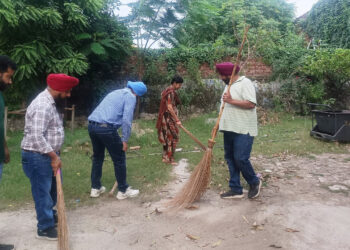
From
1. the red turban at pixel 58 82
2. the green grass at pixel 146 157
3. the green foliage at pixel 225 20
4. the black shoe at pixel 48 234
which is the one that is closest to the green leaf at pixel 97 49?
the green foliage at pixel 225 20

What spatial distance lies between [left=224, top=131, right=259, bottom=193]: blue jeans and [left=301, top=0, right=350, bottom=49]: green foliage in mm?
11331

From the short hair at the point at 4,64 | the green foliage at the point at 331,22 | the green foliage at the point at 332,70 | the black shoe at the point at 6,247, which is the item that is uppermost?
the green foliage at the point at 331,22

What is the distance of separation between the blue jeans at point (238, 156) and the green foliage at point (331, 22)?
37.2 ft

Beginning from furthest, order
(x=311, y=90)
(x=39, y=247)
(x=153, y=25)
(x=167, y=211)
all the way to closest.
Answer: (x=311, y=90), (x=153, y=25), (x=167, y=211), (x=39, y=247)

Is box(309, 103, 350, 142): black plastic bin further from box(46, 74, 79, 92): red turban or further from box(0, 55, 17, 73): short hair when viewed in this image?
box(0, 55, 17, 73): short hair

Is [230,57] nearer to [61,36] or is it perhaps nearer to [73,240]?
[61,36]

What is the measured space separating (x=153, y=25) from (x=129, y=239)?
7.04 m

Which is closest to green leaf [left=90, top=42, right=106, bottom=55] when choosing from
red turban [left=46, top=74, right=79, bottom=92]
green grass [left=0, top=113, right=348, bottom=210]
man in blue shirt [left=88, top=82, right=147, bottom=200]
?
green grass [left=0, top=113, right=348, bottom=210]

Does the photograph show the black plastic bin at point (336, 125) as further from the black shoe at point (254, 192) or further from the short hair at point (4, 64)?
the short hair at point (4, 64)

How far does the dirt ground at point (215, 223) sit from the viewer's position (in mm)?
3145

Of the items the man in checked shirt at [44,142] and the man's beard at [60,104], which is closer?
the man in checked shirt at [44,142]

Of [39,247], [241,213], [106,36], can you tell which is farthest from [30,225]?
[106,36]

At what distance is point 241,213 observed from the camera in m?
3.75

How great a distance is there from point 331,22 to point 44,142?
14.3 m
